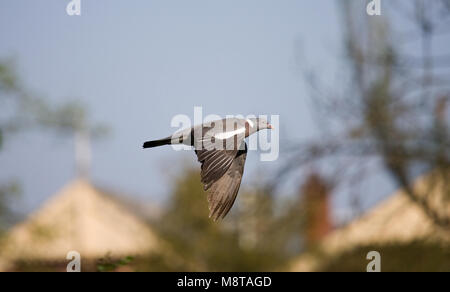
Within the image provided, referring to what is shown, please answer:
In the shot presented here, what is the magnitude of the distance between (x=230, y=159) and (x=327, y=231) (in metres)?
14.5

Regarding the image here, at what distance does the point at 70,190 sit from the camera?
1471 cm

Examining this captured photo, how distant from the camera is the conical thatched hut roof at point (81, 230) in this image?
11.9 meters

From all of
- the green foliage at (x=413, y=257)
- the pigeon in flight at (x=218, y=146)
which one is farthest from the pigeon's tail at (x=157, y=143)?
the green foliage at (x=413, y=257)

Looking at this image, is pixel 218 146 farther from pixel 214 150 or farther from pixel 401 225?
pixel 401 225

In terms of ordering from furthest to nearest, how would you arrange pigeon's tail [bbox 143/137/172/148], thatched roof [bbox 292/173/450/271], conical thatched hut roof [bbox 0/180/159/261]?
conical thatched hut roof [bbox 0/180/159/261], thatched roof [bbox 292/173/450/271], pigeon's tail [bbox 143/137/172/148]

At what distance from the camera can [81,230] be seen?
13734mm

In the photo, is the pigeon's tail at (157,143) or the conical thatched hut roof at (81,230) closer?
the pigeon's tail at (157,143)

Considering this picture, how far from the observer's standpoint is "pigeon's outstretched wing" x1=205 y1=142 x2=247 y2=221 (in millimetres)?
2818

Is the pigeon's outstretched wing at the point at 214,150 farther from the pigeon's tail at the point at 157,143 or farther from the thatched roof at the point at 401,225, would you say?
the thatched roof at the point at 401,225

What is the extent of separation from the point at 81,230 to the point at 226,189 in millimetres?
11373

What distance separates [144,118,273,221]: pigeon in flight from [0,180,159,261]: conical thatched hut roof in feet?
29.5
